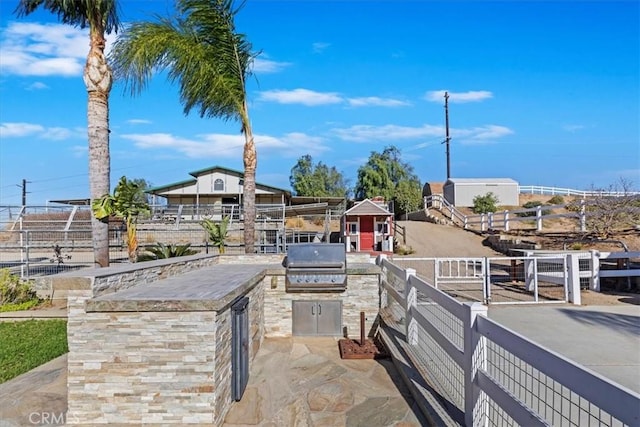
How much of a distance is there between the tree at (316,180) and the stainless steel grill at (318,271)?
42.8 metres

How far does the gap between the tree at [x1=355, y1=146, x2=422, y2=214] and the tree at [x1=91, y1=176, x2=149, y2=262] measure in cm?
2939

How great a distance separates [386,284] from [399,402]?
9.45 feet

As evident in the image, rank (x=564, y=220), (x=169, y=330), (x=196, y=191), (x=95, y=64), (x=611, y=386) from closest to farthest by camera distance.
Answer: (x=611, y=386), (x=169, y=330), (x=95, y=64), (x=564, y=220), (x=196, y=191)

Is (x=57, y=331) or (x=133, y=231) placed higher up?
(x=133, y=231)

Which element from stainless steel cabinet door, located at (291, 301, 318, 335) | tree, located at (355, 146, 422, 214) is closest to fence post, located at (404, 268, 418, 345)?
stainless steel cabinet door, located at (291, 301, 318, 335)

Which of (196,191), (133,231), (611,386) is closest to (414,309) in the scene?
(611,386)

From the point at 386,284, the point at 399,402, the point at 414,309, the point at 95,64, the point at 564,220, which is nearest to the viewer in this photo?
the point at 399,402

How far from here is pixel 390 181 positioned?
138 feet

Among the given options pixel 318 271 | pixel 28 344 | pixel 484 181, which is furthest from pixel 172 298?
pixel 484 181

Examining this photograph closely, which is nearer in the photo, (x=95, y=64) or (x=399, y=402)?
(x=399, y=402)

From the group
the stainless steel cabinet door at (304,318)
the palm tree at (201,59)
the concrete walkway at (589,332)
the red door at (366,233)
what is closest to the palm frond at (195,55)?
the palm tree at (201,59)

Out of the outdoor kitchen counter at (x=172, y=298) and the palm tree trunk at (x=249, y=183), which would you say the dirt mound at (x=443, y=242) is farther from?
the outdoor kitchen counter at (x=172, y=298)

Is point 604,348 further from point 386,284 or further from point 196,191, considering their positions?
point 196,191

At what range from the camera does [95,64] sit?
8.51 m
